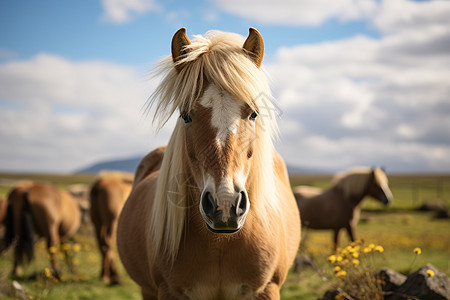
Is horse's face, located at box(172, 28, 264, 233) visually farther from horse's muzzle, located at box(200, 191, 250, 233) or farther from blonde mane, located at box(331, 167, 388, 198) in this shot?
blonde mane, located at box(331, 167, 388, 198)

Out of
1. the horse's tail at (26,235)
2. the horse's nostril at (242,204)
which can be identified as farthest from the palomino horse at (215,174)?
the horse's tail at (26,235)

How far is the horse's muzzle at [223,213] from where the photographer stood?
184 centimetres

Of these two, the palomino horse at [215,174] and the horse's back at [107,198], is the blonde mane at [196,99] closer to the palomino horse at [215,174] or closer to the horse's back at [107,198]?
the palomino horse at [215,174]

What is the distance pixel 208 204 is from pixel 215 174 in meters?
0.17

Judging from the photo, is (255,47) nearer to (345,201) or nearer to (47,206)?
(47,206)

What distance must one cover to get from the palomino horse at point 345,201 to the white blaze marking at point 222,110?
9.31m

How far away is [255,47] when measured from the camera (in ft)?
7.87

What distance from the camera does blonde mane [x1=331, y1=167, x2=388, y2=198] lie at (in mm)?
10891

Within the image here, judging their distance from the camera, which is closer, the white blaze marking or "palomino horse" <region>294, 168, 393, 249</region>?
the white blaze marking

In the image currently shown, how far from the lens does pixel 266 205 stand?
8.36 ft

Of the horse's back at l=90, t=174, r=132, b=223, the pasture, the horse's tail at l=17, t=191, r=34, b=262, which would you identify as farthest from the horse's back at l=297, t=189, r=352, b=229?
the horse's tail at l=17, t=191, r=34, b=262

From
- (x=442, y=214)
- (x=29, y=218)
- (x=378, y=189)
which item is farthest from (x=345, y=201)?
(x=442, y=214)

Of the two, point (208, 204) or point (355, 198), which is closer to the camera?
point (208, 204)

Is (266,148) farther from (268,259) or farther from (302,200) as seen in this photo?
(302,200)
